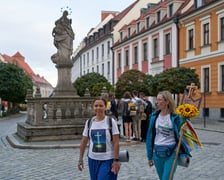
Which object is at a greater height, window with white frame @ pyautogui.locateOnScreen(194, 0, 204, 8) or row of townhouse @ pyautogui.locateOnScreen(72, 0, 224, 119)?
window with white frame @ pyautogui.locateOnScreen(194, 0, 204, 8)

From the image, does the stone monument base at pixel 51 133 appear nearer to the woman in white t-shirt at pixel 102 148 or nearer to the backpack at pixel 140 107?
the backpack at pixel 140 107

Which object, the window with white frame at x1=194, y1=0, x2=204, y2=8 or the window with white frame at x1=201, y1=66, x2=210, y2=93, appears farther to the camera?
the window with white frame at x1=194, y1=0, x2=204, y2=8

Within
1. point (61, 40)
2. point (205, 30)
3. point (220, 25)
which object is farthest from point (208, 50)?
point (61, 40)

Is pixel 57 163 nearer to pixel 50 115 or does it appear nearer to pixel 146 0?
pixel 50 115

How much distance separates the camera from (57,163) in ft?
29.9

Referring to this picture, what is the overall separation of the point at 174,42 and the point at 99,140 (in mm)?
29508

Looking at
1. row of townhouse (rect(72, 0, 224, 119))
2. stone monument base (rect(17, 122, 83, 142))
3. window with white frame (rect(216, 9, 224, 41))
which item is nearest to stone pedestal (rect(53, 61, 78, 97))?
stone monument base (rect(17, 122, 83, 142))

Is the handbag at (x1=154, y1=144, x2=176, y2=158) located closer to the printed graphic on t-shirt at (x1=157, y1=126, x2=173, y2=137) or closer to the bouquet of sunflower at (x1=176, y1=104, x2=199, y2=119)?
the printed graphic on t-shirt at (x1=157, y1=126, x2=173, y2=137)

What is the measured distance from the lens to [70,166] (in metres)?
8.70

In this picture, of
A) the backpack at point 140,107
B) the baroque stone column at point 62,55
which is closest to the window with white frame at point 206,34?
the baroque stone column at point 62,55

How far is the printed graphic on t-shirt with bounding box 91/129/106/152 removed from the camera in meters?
4.86

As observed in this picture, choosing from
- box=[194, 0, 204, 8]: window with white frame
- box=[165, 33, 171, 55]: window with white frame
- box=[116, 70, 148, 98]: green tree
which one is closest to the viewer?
box=[194, 0, 204, 8]: window with white frame

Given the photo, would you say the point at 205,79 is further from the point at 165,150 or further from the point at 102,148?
the point at 102,148

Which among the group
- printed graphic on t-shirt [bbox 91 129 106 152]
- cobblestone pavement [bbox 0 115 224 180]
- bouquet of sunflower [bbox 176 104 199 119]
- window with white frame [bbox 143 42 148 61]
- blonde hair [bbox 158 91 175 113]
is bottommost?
cobblestone pavement [bbox 0 115 224 180]
